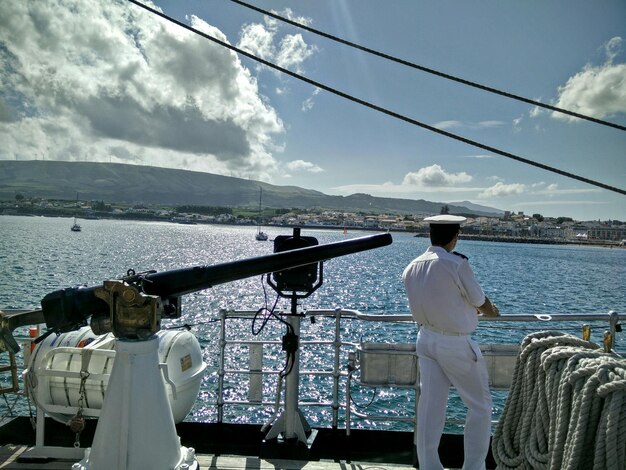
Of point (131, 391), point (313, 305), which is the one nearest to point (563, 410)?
point (131, 391)

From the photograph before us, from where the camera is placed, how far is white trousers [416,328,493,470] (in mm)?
3344

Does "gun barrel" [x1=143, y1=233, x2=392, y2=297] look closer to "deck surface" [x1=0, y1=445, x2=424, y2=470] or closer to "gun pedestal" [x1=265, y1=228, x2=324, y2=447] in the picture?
"gun pedestal" [x1=265, y1=228, x2=324, y2=447]

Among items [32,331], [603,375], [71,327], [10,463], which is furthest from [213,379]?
[603,375]

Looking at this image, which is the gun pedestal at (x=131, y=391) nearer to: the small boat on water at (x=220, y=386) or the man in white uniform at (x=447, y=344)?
the small boat on water at (x=220, y=386)

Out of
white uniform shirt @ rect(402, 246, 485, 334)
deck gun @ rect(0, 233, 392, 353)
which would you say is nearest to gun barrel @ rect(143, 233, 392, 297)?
deck gun @ rect(0, 233, 392, 353)

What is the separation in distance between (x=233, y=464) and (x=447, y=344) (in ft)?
6.33

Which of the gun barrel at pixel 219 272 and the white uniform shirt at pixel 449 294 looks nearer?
the gun barrel at pixel 219 272

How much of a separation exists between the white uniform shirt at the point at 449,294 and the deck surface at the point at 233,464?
143 centimetres

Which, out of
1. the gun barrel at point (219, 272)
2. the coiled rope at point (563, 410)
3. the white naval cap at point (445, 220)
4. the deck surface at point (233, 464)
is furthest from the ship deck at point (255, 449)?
the white naval cap at point (445, 220)

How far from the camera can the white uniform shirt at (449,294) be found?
3318mm

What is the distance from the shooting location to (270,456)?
4.00 metres

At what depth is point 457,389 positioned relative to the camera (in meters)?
3.41

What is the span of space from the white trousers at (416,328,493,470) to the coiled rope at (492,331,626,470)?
0.16m

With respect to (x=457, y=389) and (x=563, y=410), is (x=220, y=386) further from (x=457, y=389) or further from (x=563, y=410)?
(x=563, y=410)
